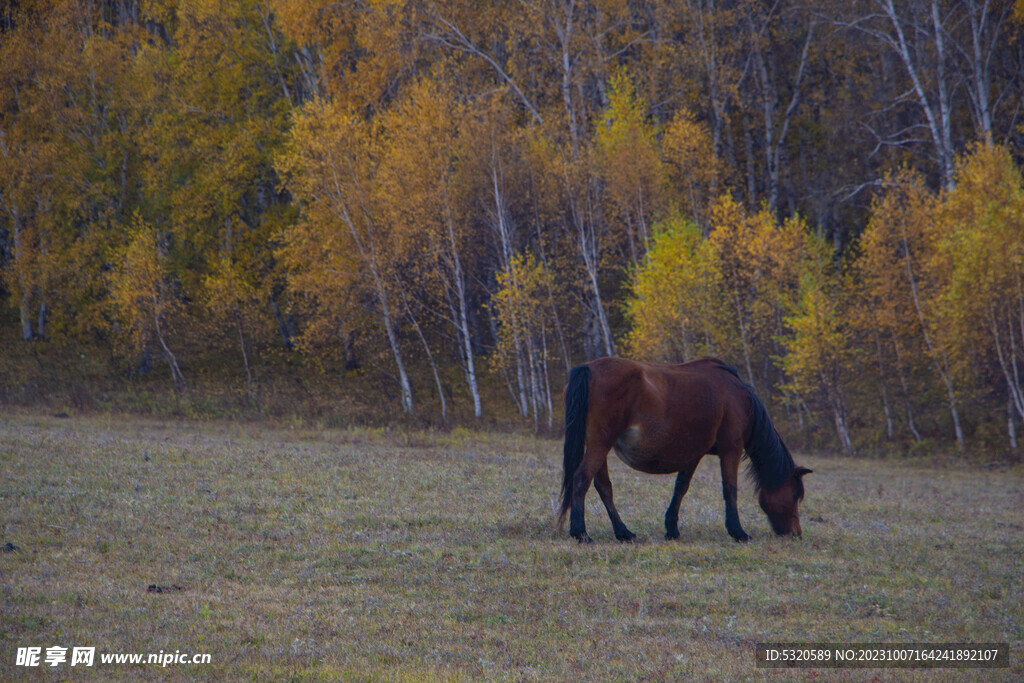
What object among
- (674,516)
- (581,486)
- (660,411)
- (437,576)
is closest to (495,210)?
(660,411)

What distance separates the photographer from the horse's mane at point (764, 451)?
11.6 m

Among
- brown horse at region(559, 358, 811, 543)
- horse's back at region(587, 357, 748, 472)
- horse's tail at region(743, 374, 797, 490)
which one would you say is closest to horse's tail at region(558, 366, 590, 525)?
brown horse at region(559, 358, 811, 543)

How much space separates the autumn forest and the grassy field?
1634cm

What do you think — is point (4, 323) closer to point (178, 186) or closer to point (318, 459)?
point (178, 186)

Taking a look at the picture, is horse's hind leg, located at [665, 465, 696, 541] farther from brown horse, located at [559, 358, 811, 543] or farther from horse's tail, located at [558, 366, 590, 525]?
horse's tail, located at [558, 366, 590, 525]

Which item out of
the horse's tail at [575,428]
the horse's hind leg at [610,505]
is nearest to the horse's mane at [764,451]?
the horse's hind leg at [610,505]

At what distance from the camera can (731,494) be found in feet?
37.7

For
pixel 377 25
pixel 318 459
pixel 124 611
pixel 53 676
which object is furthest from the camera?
pixel 377 25

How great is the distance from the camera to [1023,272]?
2652 cm

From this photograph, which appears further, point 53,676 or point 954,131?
point 954,131

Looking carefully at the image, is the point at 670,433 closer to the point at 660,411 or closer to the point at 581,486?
the point at 660,411

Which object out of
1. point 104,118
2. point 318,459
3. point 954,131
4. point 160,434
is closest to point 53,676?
point 318,459

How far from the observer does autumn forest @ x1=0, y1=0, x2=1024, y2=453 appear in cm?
3139

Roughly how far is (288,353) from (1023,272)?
3052cm
